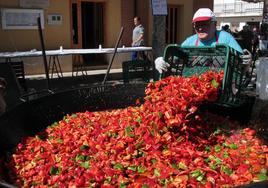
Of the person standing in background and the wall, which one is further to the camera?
the person standing in background

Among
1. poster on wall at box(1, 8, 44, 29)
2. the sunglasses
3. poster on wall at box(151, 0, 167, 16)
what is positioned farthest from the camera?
poster on wall at box(1, 8, 44, 29)

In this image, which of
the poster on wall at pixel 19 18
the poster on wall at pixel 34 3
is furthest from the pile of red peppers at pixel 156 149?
the poster on wall at pixel 34 3

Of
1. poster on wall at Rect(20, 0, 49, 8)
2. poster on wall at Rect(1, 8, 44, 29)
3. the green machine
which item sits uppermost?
poster on wall at Rect(20, 0, 49, 8)

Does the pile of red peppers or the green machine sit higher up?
the green machine

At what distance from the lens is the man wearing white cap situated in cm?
346

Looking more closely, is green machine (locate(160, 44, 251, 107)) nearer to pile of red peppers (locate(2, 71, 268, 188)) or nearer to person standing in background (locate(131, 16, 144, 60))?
pile of red peppers (locate(2, 71, 268, 188))

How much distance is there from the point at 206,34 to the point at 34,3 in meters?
9.55

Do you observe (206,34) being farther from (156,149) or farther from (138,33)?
(138,33)

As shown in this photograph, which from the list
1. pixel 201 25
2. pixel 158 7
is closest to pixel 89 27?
pixel 158 7

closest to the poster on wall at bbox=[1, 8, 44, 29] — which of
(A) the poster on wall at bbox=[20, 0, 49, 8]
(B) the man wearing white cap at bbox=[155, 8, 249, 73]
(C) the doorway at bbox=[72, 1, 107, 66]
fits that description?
(A) the poster on wall at bbox=[20, 0, 49, 8]

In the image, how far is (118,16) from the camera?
13875mm

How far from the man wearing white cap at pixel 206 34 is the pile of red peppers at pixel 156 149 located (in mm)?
296

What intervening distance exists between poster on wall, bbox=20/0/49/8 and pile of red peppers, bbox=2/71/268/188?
938 cm

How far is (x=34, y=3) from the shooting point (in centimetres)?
1220
